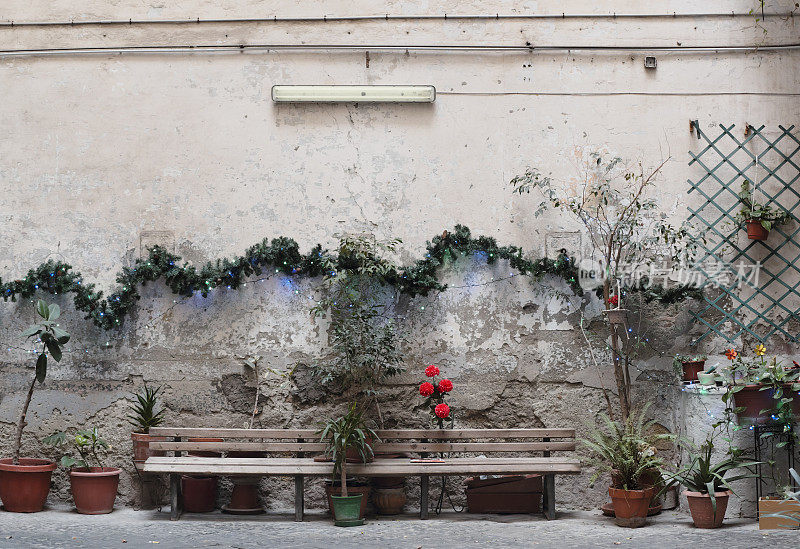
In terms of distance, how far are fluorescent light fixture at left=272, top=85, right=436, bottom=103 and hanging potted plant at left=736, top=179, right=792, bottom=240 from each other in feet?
8.84

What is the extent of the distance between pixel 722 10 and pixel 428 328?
12.0 feet

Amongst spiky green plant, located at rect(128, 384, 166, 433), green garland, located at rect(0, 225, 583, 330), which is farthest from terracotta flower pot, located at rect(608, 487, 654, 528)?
spiky green plant, located at rect(128, 384, 166, 433)

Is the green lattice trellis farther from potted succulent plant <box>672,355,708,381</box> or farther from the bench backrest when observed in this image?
the bench backrest

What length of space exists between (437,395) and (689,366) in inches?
77.1

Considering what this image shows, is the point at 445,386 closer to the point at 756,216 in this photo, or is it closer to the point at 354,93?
the point at 354,93

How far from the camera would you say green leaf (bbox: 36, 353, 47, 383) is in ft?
21.4

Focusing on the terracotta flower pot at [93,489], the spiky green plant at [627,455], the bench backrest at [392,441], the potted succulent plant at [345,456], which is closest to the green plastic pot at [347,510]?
the potted succulent plant at [345,456]

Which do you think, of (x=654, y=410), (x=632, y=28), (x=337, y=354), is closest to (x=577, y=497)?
(x=654, y=410)

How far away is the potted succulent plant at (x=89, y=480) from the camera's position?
6.36 m

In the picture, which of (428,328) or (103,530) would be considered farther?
(428,328)

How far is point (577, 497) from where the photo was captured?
6.77 meters

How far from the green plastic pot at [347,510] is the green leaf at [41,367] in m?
2.51

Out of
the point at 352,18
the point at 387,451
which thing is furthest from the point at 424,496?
the point at 352,18

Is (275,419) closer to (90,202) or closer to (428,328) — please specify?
(428,328)
